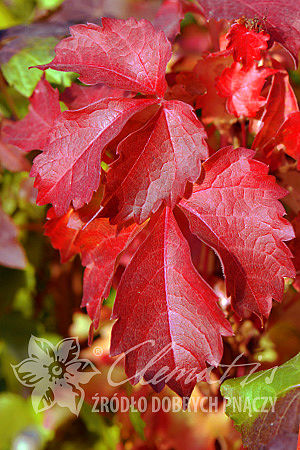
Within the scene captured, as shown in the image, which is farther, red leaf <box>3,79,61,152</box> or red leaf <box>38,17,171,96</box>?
red leaf <box>3,79,61,152</box>

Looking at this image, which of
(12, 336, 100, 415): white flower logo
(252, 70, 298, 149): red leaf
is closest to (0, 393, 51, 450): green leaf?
(12, 336, 100, 415): white flower logo

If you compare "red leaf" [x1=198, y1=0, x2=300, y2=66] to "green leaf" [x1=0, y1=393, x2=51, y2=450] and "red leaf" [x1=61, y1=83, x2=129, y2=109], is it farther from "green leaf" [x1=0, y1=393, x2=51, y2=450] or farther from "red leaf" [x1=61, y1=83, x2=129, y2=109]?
"green leaf" [x1=0, y1=393, x2=51, y2=450]

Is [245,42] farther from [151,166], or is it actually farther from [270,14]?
[151,166]

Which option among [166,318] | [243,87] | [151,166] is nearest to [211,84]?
[243,87]

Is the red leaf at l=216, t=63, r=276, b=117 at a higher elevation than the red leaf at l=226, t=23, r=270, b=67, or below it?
below

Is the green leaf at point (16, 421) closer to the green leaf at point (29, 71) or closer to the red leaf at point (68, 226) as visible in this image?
the red leaf at point (68, 226)

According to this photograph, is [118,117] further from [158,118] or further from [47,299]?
[47,299]
